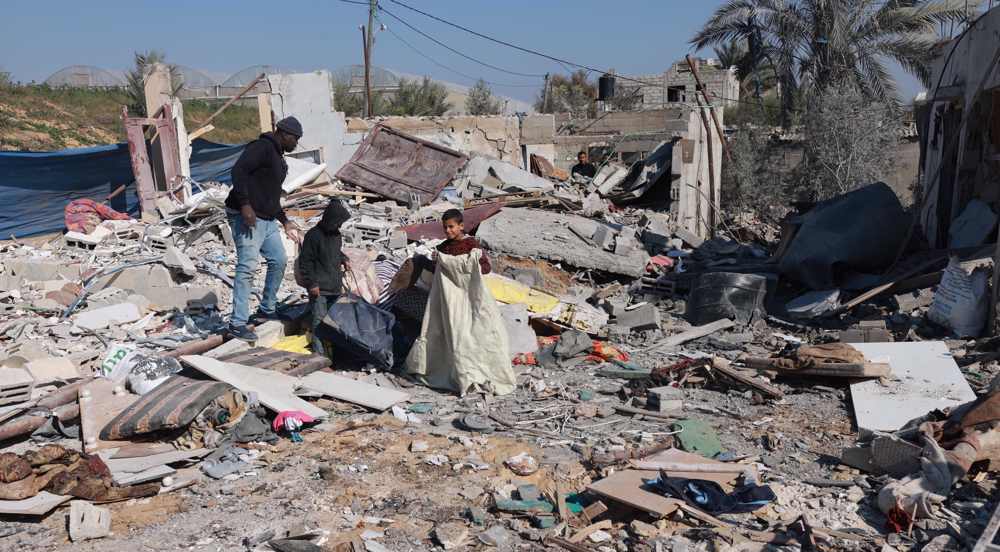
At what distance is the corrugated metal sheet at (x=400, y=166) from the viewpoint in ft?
45.2

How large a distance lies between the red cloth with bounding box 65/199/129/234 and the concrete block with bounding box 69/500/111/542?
8301 millimetres

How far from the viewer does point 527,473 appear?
4.54m

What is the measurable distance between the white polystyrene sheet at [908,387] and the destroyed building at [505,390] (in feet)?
0.09

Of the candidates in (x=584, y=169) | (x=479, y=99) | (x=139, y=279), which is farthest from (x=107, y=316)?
(x=479, y=99)

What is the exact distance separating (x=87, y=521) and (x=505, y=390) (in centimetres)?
288

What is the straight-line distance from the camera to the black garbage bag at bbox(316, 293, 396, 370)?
20.7 ft

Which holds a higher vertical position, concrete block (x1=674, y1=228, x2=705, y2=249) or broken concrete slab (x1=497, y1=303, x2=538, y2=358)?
concrete block (x1=674, y1=228, x2=705, y2=249)

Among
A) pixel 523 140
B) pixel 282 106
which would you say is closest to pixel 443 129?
pixel 523 140

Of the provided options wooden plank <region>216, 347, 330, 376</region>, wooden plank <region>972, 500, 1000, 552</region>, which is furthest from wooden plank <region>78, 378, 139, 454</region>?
wooden plank <region>972, 500, 1000, 552</region>

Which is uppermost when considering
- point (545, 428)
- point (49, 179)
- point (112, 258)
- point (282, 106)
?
point (282, 106)

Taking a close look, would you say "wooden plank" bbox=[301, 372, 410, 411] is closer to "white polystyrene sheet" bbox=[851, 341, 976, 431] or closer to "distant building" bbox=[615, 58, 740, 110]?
"white polystyrene sheet" bbox=[851, 341, 976, 431]

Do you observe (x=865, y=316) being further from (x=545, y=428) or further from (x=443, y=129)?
(x=443, y=129)

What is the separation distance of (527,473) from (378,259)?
15.2ft

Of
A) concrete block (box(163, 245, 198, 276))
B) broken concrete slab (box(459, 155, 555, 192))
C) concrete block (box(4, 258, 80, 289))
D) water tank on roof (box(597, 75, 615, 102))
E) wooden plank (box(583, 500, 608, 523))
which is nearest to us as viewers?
wooden plank (box(583, 500, 608, 523))
